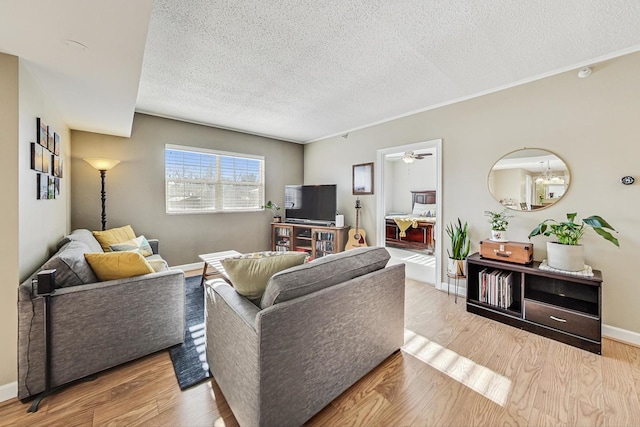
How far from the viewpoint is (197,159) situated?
434 centimetres

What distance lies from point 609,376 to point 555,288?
0.99 m

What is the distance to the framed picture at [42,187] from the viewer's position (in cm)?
194

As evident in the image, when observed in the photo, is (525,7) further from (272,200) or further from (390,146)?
(272,200)

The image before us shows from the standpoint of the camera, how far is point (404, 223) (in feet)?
19.1

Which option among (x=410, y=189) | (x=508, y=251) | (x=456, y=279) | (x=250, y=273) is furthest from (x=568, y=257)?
(x=410, y=189)

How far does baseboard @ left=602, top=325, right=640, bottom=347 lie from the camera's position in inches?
85.1

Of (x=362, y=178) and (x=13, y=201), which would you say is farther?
(x=362, y=178)

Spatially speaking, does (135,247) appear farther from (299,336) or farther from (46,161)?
(299,336)

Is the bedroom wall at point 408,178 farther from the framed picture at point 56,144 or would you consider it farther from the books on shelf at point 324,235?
the framed picture at point 56,144

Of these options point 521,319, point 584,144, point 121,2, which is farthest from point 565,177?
point 121,2

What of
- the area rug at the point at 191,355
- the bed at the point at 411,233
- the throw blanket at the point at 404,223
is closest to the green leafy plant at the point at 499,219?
the bed at the point at 411,233

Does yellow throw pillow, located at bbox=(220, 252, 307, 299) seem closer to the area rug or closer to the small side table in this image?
the area rug

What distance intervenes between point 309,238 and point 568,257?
3.54 metres

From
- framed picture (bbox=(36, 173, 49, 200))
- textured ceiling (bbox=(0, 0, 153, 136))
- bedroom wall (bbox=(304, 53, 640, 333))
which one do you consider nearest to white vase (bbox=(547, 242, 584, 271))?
bedroom wall (bbox=(304, 53, 640, 333))
